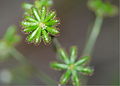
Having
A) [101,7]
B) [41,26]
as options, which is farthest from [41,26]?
[101,7]

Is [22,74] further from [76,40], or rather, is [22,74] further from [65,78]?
[65,78]

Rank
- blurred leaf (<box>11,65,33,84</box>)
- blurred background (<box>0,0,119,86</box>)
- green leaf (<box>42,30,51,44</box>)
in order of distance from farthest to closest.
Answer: blurred background (<box>0,0,119,86</box>), blurred leaf (<box>11,65,33,84</box>), green leaf (<box>42,30,51,44</box>)

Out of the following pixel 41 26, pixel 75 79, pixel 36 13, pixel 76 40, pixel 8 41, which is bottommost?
pixel 76 40

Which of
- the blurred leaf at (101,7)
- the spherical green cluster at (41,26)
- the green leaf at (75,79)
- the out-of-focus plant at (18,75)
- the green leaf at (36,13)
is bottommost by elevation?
the out-of-focus plant at (18,75)

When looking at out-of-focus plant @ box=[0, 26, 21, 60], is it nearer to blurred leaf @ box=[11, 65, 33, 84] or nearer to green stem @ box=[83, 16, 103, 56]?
blurred leaf @ box=[11, 65, 33, 84]

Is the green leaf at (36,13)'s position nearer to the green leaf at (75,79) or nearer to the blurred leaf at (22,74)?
the green leaf at (75,79)

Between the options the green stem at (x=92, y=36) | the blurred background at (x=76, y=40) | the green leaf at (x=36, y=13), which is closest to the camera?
the green leaf at (x=36, y=13)

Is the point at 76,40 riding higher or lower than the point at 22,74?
higher

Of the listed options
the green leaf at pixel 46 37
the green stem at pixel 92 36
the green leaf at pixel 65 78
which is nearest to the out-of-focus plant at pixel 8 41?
the green stem at pixel 92 36

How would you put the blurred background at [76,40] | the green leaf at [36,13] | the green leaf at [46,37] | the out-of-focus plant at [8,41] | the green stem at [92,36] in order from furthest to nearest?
1. the blurred background at [76,40]
2. the green stem at [92,36]
3. the out-of-focus plant at [8,41]
4. the green leaf at [36,13]
5. the green leaf at [46,37]

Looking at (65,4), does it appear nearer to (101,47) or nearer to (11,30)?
(101,47)

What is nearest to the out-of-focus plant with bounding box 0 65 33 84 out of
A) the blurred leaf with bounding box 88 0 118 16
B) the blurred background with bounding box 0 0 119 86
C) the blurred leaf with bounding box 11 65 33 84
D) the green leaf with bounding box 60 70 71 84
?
the blurred leaf with bounding box 11 65 33 84
